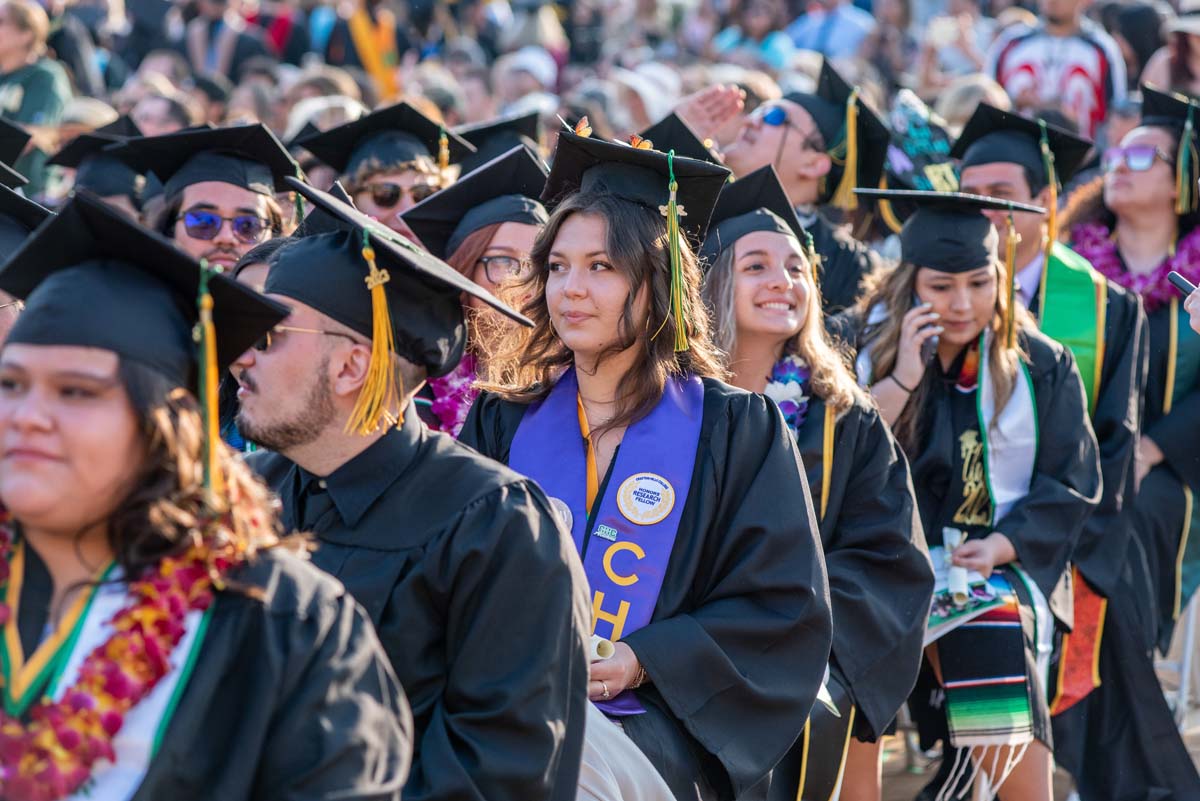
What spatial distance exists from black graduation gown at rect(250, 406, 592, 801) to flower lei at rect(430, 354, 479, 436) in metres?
1.67

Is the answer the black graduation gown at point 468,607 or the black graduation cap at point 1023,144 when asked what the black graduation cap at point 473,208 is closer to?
the black graduation gown at point 468,607

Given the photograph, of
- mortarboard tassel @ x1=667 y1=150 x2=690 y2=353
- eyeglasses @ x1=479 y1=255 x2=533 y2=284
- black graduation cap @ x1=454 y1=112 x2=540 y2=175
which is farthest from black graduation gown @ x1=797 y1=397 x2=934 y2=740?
black graduation cap @ x1=454 y1=112 x2=540 y2=175

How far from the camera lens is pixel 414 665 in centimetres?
324

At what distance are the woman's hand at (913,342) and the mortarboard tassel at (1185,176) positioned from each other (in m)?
1.83

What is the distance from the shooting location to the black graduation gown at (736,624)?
156 inches

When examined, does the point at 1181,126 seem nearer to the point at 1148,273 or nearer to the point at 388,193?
the point at 1148,273

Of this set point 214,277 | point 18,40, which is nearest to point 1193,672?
point 214,277

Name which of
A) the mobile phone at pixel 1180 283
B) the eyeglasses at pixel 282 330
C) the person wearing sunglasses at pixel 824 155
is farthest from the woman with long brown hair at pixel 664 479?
the person wearing sunglasses at pixel 824 155

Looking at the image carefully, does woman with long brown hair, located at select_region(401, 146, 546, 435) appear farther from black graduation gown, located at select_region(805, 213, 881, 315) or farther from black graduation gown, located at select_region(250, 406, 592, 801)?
black graduation gown, located at select_region(250, 406, 592, 801)

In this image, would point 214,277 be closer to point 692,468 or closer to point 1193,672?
point 692,468

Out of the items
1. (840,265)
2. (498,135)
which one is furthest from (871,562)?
(498,135)

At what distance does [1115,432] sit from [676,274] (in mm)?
2598

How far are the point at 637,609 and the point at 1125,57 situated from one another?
26.2 feet

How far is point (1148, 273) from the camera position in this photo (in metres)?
6.86
